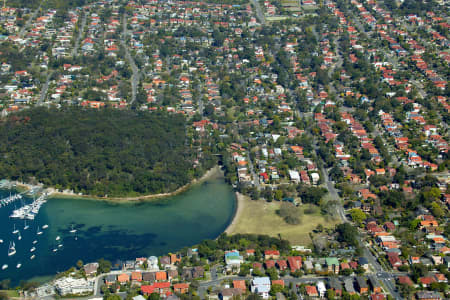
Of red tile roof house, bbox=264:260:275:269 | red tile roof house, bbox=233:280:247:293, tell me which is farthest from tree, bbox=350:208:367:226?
red tile roof house, bbox=233:280:247:293

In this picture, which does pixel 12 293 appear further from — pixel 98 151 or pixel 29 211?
pixel 98 151

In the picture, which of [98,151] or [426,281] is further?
[98,151]

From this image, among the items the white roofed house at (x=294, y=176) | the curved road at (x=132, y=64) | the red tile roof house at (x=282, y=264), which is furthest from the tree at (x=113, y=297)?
the curved road at (x=132, y=64)

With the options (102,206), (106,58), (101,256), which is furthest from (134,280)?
(106,58)

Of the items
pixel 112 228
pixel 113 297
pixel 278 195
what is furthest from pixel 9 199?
pixel 278 195

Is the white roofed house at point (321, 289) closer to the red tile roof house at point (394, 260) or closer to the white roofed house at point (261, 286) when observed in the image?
the white roofed house at point (261, 286)
